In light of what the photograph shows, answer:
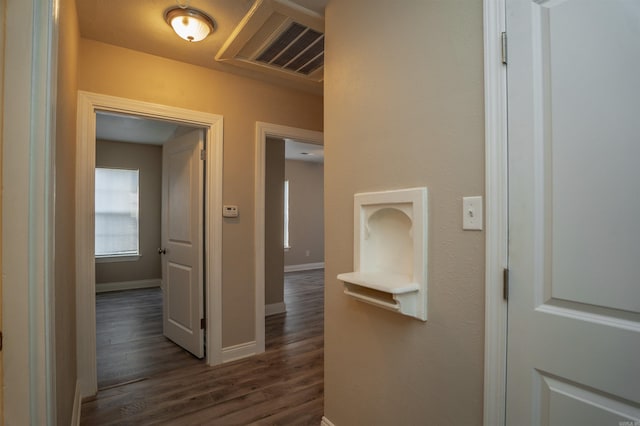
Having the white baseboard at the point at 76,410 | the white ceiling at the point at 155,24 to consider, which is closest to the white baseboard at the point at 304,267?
the white baseboard at the point at 76,410

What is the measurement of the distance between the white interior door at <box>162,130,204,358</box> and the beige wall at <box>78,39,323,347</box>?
255mm

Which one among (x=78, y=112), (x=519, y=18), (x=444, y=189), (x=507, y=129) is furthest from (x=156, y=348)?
(x=519, y=18)

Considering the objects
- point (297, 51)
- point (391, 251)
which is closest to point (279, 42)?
point (297, 51)

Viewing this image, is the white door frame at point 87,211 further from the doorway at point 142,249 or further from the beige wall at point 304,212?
the beige wall at point 304,212

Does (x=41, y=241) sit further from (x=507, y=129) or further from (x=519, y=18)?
(x=519, y=18)

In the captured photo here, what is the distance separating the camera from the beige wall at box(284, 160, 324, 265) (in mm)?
7395

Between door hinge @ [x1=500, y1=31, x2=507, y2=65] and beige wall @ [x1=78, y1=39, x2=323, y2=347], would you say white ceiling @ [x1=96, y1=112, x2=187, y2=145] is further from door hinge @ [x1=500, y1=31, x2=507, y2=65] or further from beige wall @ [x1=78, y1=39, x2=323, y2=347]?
door hinge @ [x1=500, y1=31, x2=507, y2=65]

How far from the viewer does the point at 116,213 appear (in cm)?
553

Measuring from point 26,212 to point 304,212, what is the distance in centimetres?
671

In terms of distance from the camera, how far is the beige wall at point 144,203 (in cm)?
540

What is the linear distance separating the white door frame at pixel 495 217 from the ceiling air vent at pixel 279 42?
1.26 metres

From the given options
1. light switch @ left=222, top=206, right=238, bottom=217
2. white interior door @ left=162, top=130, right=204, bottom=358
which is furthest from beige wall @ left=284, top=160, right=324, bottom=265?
light switch @ left=222, top=206, right=238, bottom=217

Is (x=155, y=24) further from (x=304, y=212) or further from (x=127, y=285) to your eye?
(x=304, y=212)

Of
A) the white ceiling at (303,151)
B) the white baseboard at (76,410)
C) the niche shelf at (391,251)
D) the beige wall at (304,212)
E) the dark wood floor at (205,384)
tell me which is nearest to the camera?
the niche shelf at (391,251)
